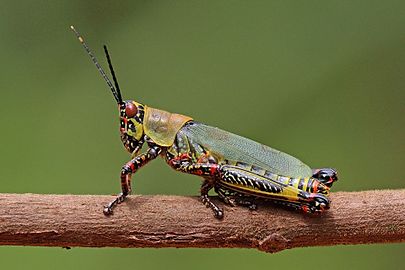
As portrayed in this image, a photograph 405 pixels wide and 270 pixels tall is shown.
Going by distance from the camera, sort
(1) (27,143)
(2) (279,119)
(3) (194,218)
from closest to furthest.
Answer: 1. (3) (194,218)
2. (1) (27,143)
3. (2) (279,119)

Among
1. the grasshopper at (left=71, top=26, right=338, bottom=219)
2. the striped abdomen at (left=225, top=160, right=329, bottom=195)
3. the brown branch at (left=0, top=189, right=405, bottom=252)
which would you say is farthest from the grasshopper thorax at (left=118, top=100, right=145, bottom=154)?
the striped abdomen at (left=225, top=160, right=329, bottom=195)

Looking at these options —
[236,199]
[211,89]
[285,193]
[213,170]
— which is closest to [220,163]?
[213,170]

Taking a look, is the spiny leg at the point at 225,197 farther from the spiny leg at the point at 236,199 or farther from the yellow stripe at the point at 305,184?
the yellow stripe at the point at 305,184

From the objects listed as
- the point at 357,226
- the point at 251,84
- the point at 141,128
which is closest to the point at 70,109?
the point at 251,84

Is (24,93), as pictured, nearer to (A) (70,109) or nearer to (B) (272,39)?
(A) (70,109)

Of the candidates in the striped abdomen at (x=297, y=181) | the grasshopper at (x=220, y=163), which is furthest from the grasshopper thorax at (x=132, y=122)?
the striped abdomen at (x=297, y=181)

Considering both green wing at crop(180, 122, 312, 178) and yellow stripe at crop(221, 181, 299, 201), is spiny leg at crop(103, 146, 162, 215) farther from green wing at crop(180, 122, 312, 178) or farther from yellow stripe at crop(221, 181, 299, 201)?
yellow stripe at crop(221, 181, 299, 201)

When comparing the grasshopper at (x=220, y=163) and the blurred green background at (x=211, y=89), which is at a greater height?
the blurred green background at (x=211, y=89)
